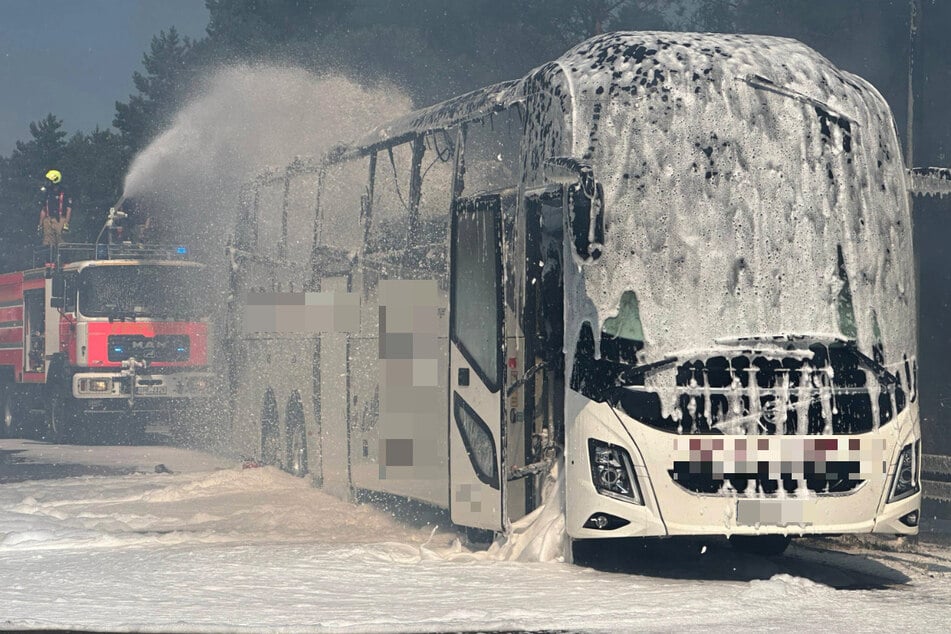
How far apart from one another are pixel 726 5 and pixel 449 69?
677cm

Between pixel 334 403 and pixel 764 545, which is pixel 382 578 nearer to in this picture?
pixel 764 545

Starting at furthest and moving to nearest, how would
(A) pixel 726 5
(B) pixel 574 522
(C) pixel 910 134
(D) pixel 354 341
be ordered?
1. (A) pixel 726 5
2. (C) pixel 910 134
3. (D) pixel 354 341
4. (B) pixel 574 522

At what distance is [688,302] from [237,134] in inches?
506

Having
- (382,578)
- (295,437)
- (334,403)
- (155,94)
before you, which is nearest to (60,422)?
(295,437)

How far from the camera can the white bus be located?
9.74 meters

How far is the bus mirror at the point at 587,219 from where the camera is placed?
31.8 ft

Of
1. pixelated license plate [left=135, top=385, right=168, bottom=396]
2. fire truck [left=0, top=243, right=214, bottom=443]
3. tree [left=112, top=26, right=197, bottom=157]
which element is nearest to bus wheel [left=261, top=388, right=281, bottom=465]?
fire truck [left=0, top=243, right=214, bottom=443]

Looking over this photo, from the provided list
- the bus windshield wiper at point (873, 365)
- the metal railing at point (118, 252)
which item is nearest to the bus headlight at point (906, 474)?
the bus windshield wiper at point (873, 365)

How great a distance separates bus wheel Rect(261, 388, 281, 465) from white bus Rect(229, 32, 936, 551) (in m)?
6.40

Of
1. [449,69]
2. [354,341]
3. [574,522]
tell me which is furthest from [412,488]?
[449,69]

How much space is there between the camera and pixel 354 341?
14641 mm

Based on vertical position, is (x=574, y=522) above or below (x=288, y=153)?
below

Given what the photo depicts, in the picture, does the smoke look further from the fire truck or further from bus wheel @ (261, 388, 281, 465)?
bus wheel @ (261, 388, 281, 465)

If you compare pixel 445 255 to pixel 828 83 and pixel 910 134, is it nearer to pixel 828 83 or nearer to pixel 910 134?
pixel 828 83
